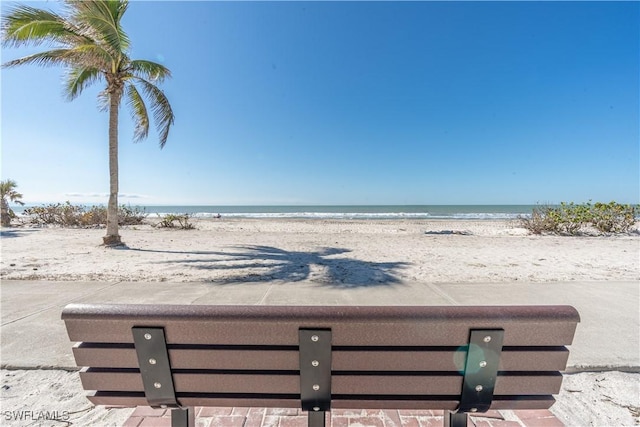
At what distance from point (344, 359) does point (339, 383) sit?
6.3 inches

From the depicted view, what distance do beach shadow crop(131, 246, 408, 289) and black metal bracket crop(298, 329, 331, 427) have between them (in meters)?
3.35

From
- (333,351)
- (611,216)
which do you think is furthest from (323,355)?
(611,216)

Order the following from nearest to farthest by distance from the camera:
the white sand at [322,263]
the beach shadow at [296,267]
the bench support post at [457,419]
Answer: the bench support post at [457,419], the beach shadow at [296,267], the white sand at [322,263]

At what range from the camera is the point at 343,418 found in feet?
6.39

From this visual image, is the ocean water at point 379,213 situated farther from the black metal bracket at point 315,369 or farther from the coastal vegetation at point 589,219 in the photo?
the black metal bracket at point 315,369

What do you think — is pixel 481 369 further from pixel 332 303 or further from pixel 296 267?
pixel 296 267

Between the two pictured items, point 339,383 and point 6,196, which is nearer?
point 339,383

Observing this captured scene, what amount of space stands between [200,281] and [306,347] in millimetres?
4421

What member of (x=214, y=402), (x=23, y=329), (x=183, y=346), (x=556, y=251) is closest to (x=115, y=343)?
(x=183, y=346)

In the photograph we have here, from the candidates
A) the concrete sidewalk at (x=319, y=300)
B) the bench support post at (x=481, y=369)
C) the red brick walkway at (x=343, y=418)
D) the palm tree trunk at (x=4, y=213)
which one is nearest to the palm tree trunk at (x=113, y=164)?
the concrete sidewalk at (x=319, y=300)

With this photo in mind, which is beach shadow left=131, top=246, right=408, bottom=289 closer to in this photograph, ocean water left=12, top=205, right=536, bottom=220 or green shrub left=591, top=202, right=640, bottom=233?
green shrub left=591, top=202, right=640, bottom=233

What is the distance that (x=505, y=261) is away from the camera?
7.00 metres

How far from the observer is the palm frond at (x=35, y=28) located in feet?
24.5

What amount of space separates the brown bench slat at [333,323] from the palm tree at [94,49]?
9.61m
